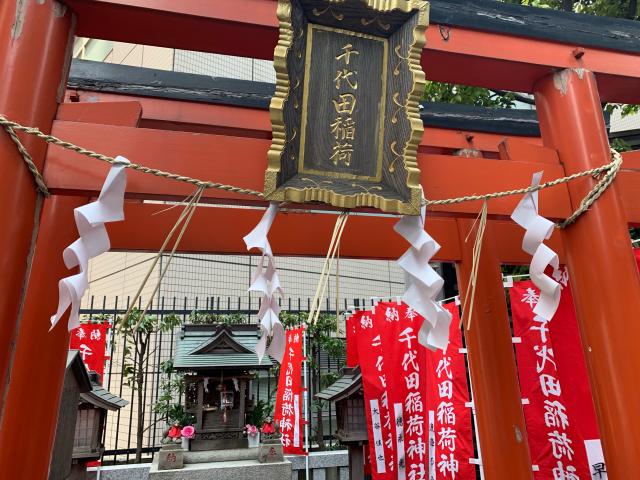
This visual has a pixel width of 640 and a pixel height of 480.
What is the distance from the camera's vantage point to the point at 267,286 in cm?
206

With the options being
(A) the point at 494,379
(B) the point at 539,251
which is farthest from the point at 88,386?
(B) the point at 539,251

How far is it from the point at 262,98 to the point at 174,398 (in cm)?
701

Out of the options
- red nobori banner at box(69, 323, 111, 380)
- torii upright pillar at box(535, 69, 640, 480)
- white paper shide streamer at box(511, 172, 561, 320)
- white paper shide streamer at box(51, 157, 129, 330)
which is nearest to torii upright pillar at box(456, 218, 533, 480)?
torii upright pillar at box(535, 69, 640, 480)

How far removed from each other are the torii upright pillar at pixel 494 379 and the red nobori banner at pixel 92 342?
573cm

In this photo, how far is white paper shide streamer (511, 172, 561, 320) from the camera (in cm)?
A: 219

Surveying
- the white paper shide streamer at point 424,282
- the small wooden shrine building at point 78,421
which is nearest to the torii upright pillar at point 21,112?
the small wooden shrine building at point 78,421

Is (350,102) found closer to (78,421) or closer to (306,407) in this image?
(78,421)

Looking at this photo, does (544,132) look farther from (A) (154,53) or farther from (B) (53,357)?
(A) (154,53)

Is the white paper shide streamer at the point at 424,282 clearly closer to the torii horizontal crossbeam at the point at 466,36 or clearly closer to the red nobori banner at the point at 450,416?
the torii horizontal crossbeam at the point at 466,36

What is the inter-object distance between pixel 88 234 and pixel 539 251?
2036 millimetres

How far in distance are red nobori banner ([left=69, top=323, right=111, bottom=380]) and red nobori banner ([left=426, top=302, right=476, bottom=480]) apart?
512cm

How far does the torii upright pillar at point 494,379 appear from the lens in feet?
11.6

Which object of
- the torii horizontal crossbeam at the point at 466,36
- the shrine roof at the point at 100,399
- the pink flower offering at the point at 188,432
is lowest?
the pink flower offering at the point at 188,432

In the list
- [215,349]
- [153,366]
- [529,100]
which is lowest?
[153,366]
